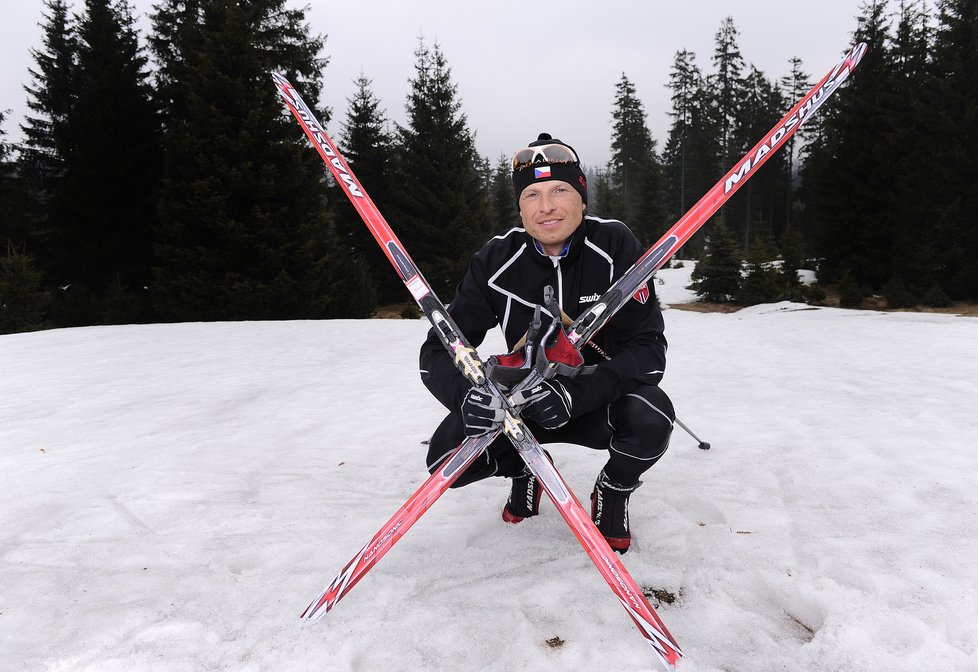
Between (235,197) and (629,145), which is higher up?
(629,145)

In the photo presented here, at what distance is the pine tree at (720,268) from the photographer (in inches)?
808

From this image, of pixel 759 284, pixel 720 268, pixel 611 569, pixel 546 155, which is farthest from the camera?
pixel 720 268

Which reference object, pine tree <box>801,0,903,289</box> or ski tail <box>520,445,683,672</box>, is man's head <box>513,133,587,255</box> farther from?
pine tree <box>801,0,903,289</box>

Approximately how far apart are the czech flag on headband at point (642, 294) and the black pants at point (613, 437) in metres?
0.41

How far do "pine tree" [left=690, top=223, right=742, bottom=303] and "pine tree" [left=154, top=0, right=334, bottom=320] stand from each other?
48.2 feet

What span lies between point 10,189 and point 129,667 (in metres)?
24.0

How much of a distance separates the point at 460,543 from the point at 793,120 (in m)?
2.70

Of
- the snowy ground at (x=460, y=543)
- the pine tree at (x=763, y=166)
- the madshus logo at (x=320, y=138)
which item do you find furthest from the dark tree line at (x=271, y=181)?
the pine tree at (x=763, y=166)

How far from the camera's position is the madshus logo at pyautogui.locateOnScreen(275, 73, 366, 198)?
2.90 metres

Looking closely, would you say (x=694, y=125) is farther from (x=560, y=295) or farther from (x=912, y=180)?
(x=560, y=295)

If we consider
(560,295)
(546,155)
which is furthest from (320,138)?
(560,295)

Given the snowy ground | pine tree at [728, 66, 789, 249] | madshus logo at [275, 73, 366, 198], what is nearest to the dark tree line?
the snowy ground

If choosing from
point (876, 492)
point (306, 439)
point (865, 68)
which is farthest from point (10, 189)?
point (865, 68)

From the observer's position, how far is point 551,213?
2.51 meters
